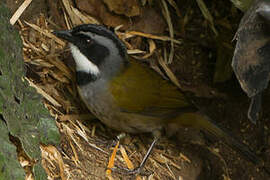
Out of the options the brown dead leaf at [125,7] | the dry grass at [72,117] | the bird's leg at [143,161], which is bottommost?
the bird's leg at [143,161]

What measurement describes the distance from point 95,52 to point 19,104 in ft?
4.47

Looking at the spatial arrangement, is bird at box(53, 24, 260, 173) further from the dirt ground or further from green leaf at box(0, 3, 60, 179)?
green leaf at box(0, 3, 60, 179)

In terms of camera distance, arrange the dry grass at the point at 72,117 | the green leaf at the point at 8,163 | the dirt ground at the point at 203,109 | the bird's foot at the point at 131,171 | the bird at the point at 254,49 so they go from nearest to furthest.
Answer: the green leaf at the point at 8,163 < the bird at the point at 254,49 < the dry grass at the point at 72,117 < the bird's foot at the point at 131,171 < the dirt ground at the point at 203,109

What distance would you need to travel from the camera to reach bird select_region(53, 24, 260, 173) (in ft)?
15.7

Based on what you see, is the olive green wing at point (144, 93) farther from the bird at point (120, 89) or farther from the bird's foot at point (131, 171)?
the bird's foot at point (131, 171)

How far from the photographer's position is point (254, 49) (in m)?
3.98

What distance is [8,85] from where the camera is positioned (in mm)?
3479

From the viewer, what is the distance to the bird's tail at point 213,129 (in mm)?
A: 5203

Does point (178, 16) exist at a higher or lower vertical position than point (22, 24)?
lower

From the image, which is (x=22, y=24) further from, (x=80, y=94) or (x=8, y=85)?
(x=8, y=85)

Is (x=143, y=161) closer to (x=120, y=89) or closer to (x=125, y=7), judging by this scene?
(x=120, y=89)

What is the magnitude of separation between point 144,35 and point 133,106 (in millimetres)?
1227

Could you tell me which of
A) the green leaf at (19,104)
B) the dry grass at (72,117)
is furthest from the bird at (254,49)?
the green leaf at (19,104)

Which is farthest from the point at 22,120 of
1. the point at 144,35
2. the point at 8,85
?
the point at 144,35
